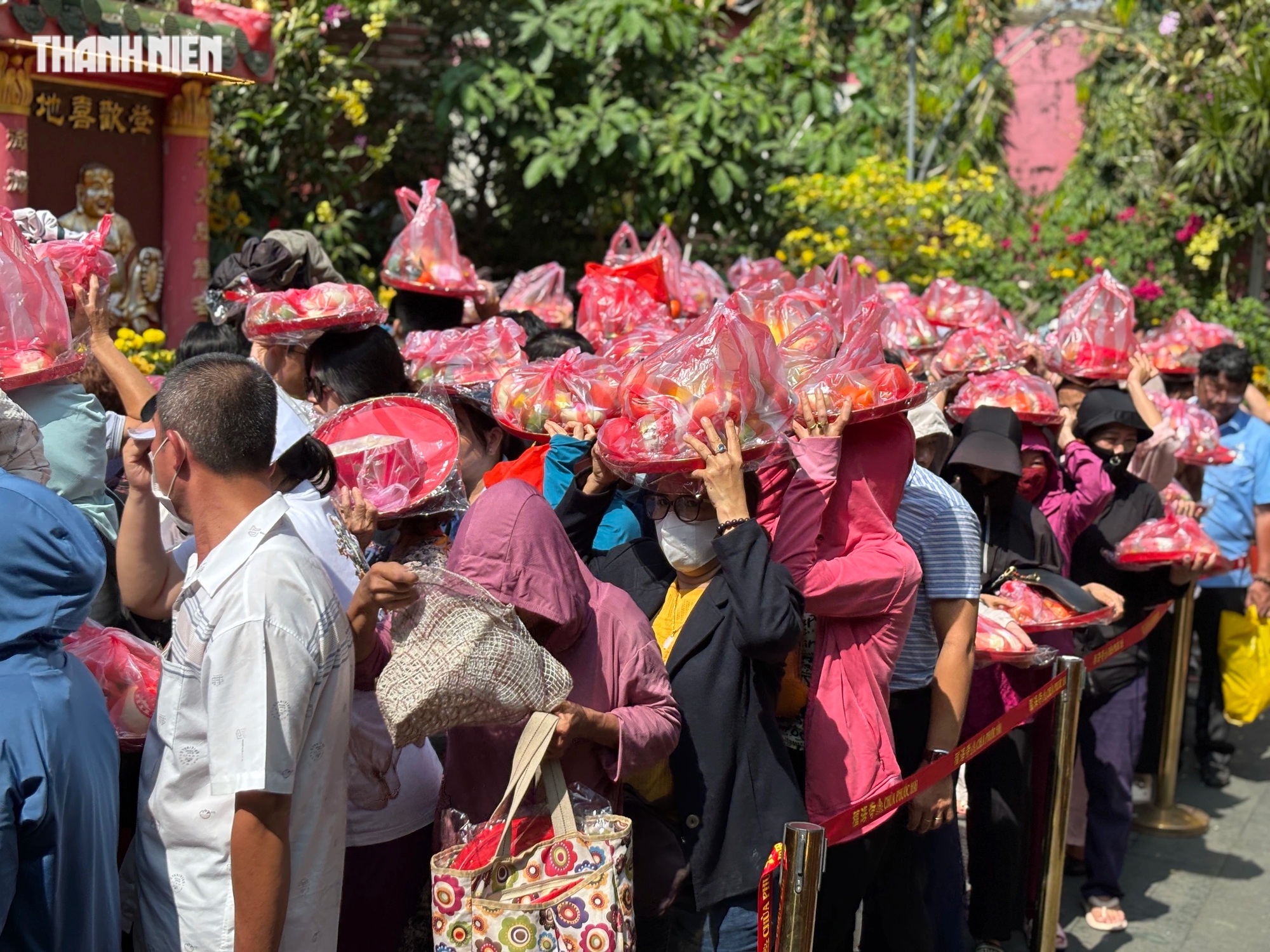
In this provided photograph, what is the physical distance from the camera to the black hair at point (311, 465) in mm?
2867

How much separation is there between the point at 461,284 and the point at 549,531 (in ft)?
10.0

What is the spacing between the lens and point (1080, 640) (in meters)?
5.24

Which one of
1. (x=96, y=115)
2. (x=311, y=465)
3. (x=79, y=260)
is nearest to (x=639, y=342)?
(x=311, y=465)

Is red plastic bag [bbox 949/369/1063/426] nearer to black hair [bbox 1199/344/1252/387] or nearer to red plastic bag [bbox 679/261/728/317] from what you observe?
red plastic bag [bbox 679/261/728/317]

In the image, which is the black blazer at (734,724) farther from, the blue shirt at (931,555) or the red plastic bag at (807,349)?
the blue shirt at (931,555)

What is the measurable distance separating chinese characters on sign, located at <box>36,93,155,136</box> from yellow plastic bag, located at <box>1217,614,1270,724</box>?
250 inches

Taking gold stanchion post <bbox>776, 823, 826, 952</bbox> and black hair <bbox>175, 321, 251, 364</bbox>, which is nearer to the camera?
gold stanchion post <bbox>776, 823, 826, 952</bbox>

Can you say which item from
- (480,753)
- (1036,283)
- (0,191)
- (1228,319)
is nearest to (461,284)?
(0,191)

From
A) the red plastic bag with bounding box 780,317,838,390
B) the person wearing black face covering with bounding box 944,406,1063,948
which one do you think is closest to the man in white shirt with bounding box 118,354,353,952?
the red plastic bag with bounding box 780,317,838,390

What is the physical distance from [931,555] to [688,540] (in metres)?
0.88

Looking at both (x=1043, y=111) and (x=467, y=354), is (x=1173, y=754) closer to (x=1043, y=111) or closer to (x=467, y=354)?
(x=467, y=354)

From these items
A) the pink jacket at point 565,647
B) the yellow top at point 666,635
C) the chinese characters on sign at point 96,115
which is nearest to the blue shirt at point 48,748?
the pink jacket at point 565,647

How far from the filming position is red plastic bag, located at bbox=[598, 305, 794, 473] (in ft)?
9.38

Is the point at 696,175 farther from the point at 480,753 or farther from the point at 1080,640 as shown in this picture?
the point at 480,753
